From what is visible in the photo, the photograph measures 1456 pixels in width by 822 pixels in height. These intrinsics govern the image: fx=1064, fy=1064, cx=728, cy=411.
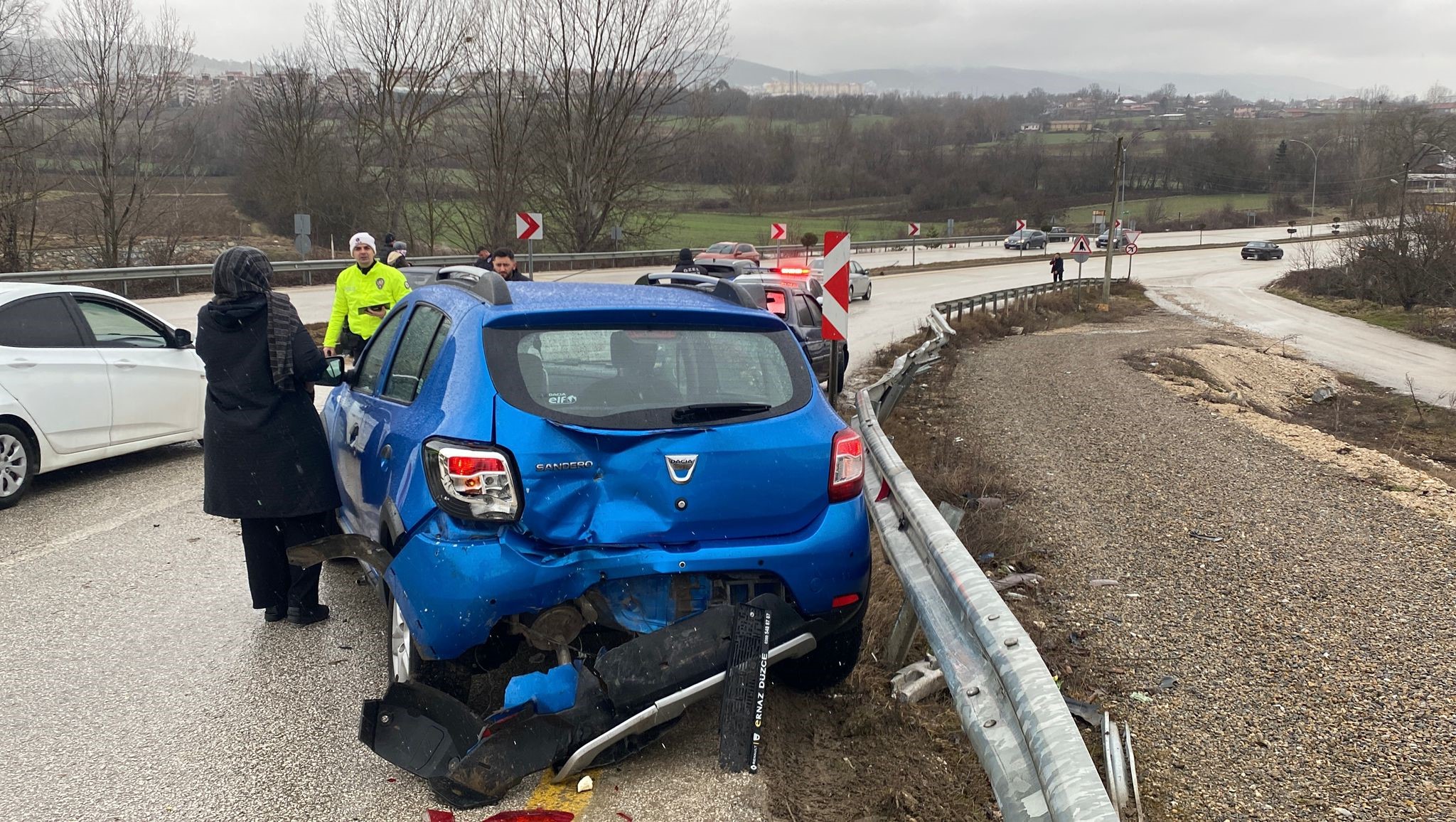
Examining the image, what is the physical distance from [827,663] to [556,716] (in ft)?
4.27

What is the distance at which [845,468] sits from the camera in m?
4.23

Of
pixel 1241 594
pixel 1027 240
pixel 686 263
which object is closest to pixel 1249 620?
pixel 1241 594

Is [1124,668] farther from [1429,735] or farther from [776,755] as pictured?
[776,755]

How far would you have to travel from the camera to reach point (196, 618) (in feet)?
17.9

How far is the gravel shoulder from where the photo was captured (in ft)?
14.1

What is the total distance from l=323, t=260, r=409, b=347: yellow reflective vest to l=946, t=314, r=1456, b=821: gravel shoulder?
6.12 meters

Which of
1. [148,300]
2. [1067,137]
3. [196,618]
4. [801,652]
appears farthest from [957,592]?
[1067,137]

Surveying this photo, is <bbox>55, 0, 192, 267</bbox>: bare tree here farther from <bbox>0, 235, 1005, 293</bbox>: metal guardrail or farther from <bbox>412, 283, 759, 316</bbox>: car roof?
<bbox>412, 283, 759, 316</bbox>: car roof

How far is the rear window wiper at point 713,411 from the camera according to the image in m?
3.98

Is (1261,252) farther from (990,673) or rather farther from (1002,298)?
(990,673)

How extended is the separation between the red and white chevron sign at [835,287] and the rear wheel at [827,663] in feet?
A: 21.5

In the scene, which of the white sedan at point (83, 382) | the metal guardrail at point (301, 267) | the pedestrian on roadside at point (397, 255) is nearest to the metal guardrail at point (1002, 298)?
the metal guardrail at point (301, 267)

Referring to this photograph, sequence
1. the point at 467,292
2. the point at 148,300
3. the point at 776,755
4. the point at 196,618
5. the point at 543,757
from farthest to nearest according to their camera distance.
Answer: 1. the point at 148,300
2. the point at 196,618
3. the point at 467,292
4. the point at 776,755
5. the point at 543,757

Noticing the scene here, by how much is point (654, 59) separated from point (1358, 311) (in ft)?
102
